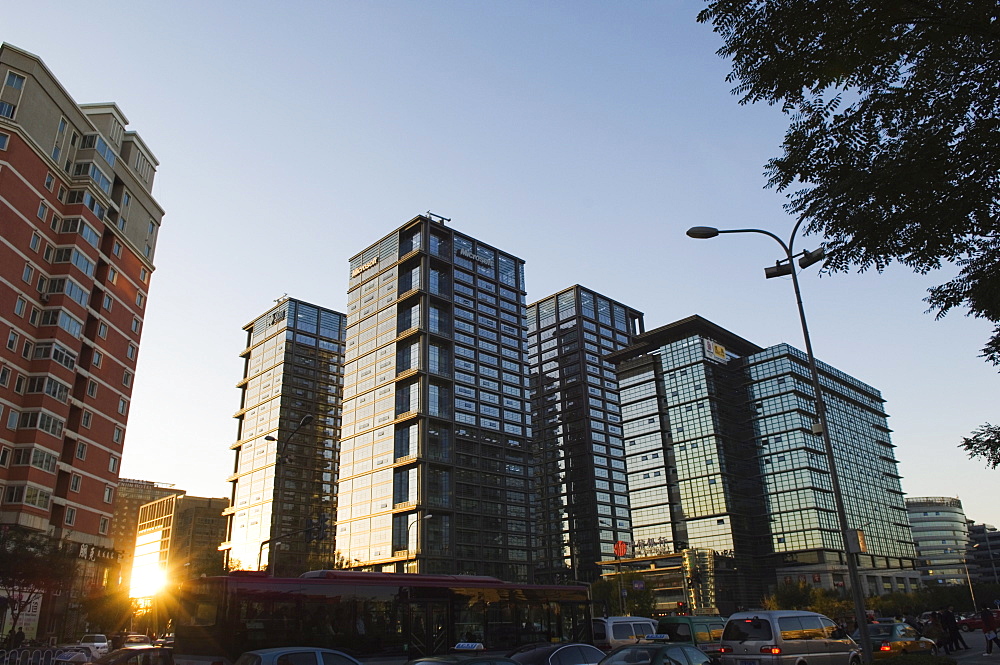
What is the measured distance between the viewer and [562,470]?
14975 centimetres

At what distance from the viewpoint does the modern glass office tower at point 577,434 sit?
142625 millimetres

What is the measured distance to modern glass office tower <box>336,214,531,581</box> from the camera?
99.8m

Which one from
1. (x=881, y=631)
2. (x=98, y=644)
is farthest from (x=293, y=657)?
(x=98, y=644)

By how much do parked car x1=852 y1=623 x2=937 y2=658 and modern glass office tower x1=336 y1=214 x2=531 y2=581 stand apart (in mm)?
75997

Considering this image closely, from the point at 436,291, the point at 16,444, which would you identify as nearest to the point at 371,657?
→ the point at 16,444

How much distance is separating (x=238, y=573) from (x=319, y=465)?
411ft

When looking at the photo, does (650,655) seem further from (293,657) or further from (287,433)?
(287,433)

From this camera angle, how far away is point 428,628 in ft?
68.8

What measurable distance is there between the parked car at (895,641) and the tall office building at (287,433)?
360 ft

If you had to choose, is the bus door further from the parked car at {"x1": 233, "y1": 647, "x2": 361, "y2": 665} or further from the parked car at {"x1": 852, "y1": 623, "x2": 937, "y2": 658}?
the parked car at {"x1": 852, "y1": 623, "x2": 937, "y2": 658}

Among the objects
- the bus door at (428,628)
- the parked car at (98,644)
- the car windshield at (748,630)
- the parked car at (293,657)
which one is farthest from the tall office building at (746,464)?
the parked car at (293,657)

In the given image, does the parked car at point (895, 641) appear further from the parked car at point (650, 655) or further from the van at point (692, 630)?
the parked car at point (650, 655)

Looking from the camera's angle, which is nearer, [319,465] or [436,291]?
[436,291]

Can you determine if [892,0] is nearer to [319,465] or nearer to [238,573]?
[238,573]
